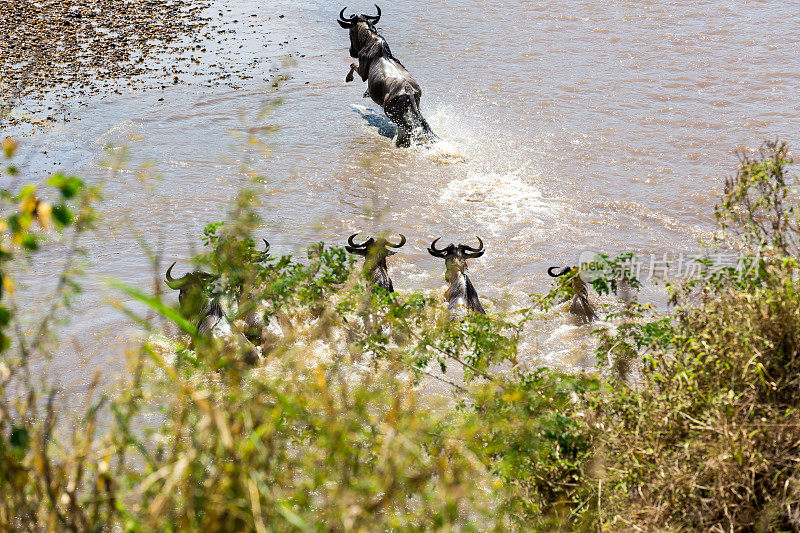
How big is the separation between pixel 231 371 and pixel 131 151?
10309 mm

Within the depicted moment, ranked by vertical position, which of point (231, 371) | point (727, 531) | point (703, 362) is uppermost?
point (231, 371)

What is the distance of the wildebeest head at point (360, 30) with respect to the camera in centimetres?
1393

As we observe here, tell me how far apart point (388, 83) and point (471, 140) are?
6.05 feet

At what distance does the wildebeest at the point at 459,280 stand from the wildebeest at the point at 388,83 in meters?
4.39

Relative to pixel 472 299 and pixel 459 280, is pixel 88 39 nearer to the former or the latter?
pixel 459 280

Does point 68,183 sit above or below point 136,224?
above

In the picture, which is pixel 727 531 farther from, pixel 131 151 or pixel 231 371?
pixel 131 151

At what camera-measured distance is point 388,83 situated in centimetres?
1285

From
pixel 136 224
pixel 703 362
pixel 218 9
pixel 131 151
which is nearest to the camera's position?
pixel 703 362

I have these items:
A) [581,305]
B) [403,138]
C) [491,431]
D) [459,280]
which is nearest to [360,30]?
[403,138]

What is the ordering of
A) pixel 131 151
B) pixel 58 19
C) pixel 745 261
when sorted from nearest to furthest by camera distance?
pixel 745 261 → pixel 131 151 → pixel 58 19

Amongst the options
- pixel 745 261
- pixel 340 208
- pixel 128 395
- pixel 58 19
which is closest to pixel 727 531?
pixel 745 261

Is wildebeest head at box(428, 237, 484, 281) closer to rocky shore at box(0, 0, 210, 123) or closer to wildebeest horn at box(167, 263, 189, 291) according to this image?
wildebeest horn at box(167, 263, 189, 291)

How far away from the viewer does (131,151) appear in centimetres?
1180
